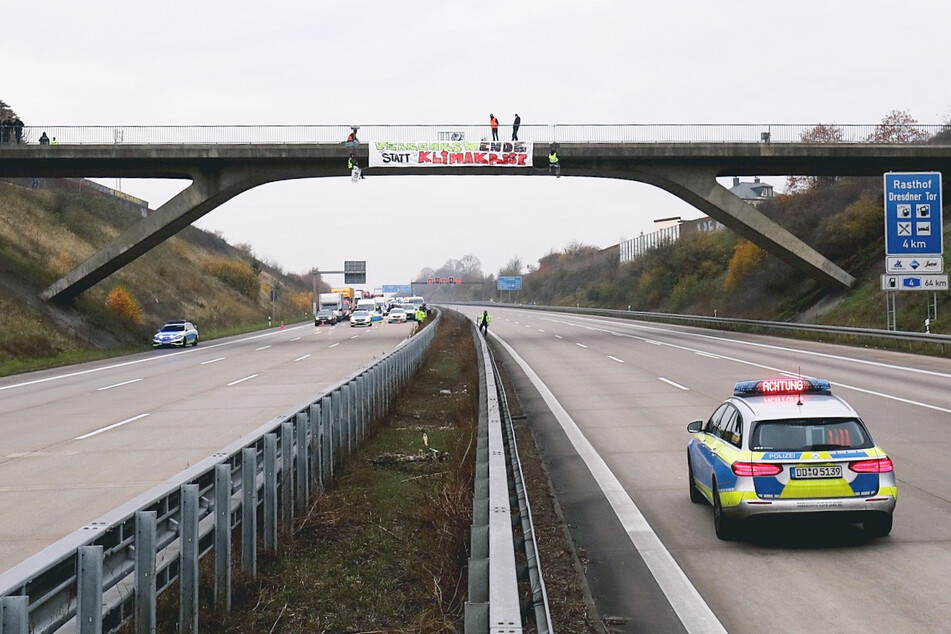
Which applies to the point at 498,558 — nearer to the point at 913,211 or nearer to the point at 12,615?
the point at 12,615

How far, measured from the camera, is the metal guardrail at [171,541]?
433 cm

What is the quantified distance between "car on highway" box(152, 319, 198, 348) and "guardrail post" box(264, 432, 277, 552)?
41.9 m

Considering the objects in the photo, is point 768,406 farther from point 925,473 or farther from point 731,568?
point 925,473

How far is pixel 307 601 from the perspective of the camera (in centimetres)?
702

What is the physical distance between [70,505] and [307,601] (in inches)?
185

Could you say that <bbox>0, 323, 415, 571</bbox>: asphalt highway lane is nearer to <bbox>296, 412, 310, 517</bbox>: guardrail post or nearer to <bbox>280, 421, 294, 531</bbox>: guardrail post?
<bbox>296, 412, 310, 517</bbox>: guardrail post

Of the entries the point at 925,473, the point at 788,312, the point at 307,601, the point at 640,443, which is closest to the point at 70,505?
the point at 307,601

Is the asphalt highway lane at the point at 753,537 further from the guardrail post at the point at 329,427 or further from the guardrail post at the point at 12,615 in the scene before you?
the guardrail post at the point at 12,615

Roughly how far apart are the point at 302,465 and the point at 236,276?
86.9 m

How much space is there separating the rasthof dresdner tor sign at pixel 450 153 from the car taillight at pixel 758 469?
34.3 metres

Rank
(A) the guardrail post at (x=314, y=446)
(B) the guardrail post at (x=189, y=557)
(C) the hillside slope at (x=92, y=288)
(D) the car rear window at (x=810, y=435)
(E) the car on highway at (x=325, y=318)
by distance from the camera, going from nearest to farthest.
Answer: (B) the guardrail post at (x=189, y=557) < (D) the car rear window at (x=810, y=435) < (A) the guardrail post at (x=314, y=446) < (C) the hillside slope at (x=92, y=288) < (E) the car on highway at (x=325, y=318)

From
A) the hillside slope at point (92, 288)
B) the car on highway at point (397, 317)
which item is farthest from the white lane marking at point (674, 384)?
the car on highway at point (397, 317)

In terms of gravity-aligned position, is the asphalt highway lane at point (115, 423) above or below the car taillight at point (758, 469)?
below

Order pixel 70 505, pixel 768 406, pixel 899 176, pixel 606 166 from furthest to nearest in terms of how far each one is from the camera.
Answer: pixel 606 166 → pixel 899 176 → pixel 70 505 → pixel 768 406
